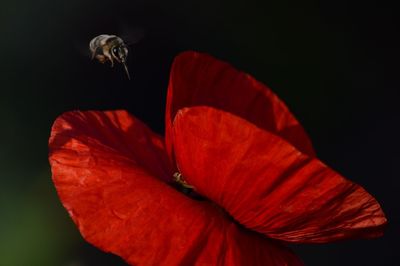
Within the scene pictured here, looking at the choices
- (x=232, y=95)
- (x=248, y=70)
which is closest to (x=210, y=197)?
(x=232, y=95)

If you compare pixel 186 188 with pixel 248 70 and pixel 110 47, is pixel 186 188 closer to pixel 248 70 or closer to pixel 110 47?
pixel 110 47

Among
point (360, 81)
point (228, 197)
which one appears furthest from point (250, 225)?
point (360, 81)

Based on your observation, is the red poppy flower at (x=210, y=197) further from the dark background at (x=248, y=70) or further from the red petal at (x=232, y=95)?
the dark background at (x=248, y=70)

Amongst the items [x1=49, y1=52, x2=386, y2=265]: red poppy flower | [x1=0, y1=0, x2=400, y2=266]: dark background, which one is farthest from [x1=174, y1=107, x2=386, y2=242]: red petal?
[x1=0, y1=0, x2=400, y2=266]: dark background

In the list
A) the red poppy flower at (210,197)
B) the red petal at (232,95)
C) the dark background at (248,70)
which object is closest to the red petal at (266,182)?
the red poppy flower at (210,197)

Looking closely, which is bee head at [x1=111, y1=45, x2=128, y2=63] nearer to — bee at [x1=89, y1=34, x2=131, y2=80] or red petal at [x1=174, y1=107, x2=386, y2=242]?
bee at [x1=89, y1=34, x2=131, y2=80]

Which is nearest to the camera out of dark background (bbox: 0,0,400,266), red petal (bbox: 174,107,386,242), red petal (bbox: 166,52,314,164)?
red petal (bbox: 174,107,386,242)

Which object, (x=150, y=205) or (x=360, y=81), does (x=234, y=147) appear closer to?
(x=150, y=205)
